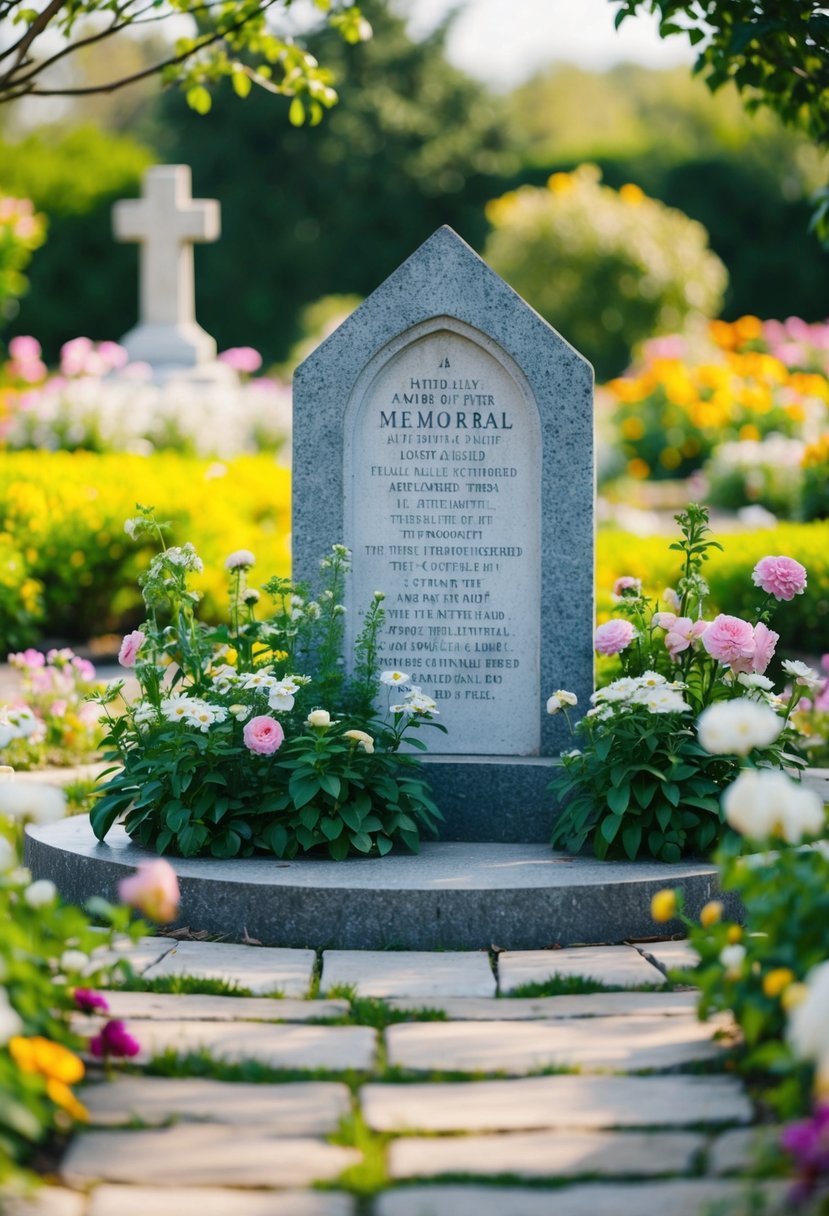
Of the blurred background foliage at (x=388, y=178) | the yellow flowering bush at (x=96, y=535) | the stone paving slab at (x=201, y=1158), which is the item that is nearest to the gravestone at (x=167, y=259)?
the yellow flowering bush at (x=96, y=535)

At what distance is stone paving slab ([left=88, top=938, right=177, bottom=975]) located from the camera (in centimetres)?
372

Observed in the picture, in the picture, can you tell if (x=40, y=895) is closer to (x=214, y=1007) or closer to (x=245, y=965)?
(x=214, y=1007)

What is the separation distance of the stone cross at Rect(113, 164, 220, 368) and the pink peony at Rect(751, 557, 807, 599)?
1010 cm

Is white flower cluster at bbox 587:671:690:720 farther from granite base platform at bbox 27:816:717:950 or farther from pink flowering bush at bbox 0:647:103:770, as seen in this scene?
pink flowering bush at bbox 0:647:103:770

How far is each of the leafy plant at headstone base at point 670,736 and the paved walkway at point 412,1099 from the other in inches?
23.3

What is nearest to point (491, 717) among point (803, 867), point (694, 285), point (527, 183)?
point (803, 867)

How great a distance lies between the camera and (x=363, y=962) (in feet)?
12.8

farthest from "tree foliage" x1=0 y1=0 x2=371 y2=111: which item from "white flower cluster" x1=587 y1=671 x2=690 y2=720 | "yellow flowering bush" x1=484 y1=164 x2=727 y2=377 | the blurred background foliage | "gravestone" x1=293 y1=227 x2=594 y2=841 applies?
the blurred background foliage

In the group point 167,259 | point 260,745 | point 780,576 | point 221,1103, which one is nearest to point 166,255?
point 167,259

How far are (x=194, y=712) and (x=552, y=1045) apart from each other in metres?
1.59

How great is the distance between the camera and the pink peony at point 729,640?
4461mm

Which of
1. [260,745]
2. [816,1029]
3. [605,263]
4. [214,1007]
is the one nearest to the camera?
[816,1029]

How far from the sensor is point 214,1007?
3.46m

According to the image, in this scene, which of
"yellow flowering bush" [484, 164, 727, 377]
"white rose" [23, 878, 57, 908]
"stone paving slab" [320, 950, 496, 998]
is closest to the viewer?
"white rose" [23, 878, 57, 908]
